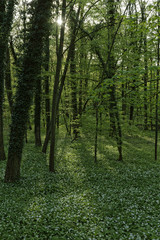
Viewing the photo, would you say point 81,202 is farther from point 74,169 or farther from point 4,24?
point 4,24

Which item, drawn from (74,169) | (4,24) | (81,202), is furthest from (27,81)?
(74,169)

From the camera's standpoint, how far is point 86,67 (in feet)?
56.5

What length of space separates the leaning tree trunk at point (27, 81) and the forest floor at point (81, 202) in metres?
1.72

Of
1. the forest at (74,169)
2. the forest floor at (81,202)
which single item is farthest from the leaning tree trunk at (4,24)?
the forest floor at (81,202)

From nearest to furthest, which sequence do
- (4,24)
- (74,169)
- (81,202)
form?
(81,202), (4,24), (74,169)

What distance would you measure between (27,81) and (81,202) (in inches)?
268

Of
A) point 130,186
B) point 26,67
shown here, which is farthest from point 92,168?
point 26,67

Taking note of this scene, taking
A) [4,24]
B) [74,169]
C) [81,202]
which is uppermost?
[4,24]

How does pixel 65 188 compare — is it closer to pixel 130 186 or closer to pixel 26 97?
pixel 130 186

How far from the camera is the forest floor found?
19.4 ft

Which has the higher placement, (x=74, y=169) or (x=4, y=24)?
(x=4, y=24)

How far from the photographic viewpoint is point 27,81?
9.58 metres

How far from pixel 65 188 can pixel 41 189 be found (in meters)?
1.34

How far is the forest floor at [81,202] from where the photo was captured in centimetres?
590
